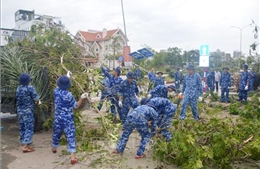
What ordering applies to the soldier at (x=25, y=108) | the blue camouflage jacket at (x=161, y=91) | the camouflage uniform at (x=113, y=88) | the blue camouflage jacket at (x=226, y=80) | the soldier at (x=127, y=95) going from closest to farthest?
the soldier at (x=25, y=108)
the blue camouflage jacket at (x=161, y=91)
the soldier at (x=127, y=95)
the camouflage uniform at (x=113, y=88)
the blue camouflage jacket at (x=226, y=80)

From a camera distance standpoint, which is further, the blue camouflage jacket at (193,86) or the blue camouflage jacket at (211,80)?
the blue camouflage jacket at (211,80)

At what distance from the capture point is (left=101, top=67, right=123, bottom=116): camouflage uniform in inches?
260

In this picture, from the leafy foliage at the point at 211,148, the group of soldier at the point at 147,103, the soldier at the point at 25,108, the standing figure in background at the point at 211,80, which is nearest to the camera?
the leafy foliage at the point at 211,148

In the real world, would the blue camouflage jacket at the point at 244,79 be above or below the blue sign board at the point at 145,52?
below

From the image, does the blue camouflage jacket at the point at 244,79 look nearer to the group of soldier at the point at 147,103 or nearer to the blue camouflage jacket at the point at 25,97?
the group of soldier at the point at 147,103

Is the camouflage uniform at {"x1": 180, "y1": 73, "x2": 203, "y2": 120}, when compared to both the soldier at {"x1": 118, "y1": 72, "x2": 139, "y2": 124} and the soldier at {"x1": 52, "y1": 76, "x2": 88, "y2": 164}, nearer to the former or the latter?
the soldier at {"x1": 118, "y1": 72, "x2": 139, "y2": 124}

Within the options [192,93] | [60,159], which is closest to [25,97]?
Result: [60,159]

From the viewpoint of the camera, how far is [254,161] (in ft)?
14.1

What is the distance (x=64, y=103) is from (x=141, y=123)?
1.35 meters

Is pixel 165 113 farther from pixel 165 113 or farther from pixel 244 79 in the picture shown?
pixel 244 79

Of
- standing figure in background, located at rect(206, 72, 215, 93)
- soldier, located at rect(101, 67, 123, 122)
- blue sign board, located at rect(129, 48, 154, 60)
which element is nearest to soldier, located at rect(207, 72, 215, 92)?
standing figure in background, located at rect(206, 72, 215, 93)

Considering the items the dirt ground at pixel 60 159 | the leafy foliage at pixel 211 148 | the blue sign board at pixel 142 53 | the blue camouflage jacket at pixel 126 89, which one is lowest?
the dirt ground at pixel 60 159

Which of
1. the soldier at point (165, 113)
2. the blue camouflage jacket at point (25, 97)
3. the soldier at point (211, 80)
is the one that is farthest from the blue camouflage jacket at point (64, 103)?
the soldier at point (211, 80)

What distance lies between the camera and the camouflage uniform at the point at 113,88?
6613 millimetres
